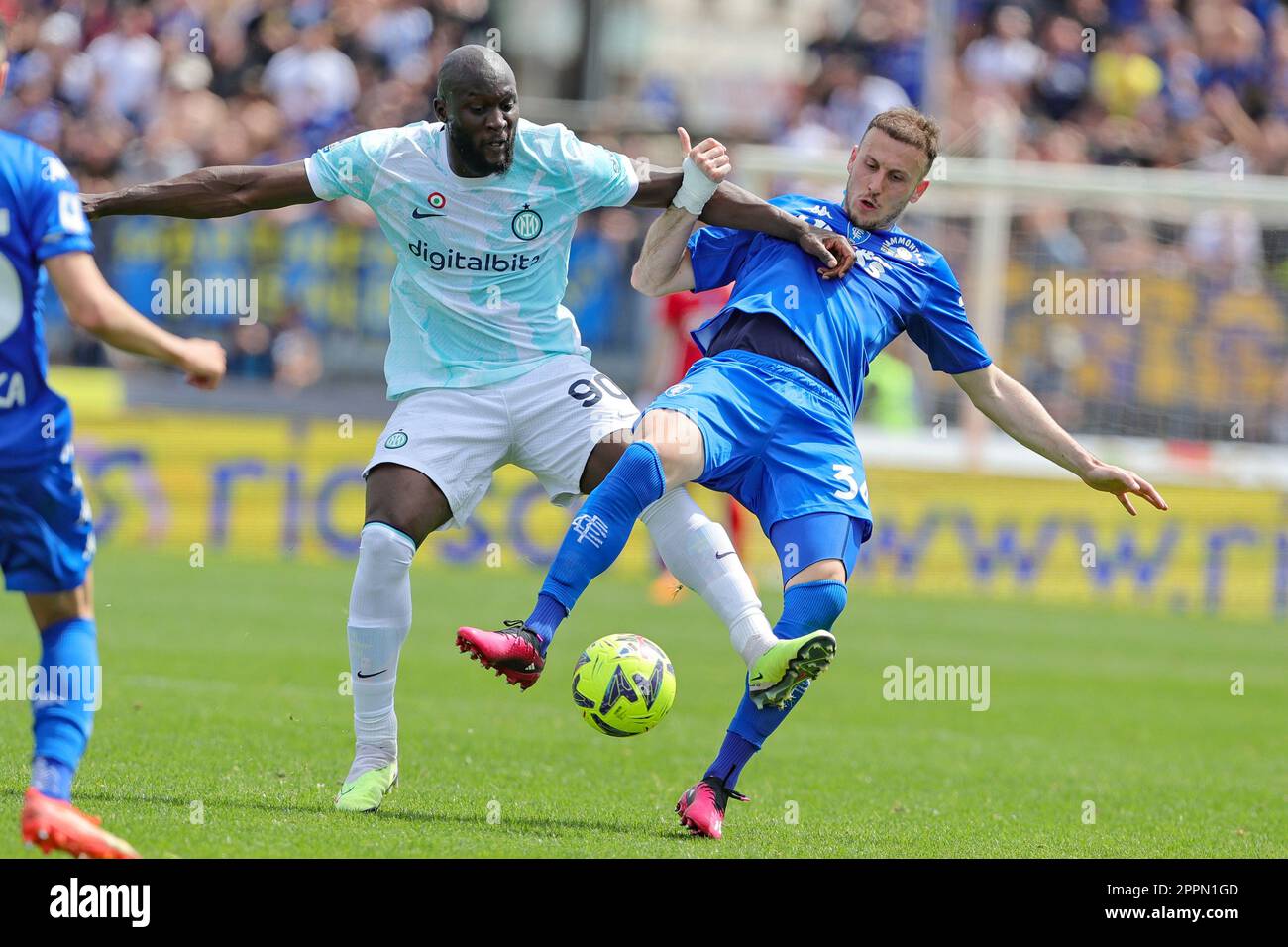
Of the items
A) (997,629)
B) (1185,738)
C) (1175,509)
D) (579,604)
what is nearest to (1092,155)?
(1175,509)

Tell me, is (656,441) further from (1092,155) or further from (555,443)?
(1092,155)

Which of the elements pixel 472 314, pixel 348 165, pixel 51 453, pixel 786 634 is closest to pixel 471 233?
pixel 472 314

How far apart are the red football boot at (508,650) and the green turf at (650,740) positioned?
1.84ft

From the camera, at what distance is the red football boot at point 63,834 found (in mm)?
4902

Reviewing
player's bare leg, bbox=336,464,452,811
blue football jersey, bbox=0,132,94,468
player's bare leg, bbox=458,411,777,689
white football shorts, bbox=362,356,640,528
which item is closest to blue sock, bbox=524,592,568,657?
player's bare leg, bbox=458,411,777,689

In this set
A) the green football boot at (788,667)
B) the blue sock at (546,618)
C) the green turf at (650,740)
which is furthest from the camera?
the green turf at (650,740)

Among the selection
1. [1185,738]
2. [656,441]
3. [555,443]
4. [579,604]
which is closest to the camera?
[656,441]

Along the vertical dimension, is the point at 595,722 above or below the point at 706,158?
below

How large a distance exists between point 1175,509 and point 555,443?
11.1 metres

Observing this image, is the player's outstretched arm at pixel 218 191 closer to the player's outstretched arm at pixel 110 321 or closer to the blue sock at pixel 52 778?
the player's outstretched arm at pixel 110 321

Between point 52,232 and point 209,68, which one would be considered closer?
point 52,232

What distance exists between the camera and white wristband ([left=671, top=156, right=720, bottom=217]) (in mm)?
6828

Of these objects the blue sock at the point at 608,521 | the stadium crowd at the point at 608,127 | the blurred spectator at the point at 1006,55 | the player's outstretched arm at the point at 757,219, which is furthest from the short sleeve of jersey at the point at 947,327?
the blurred spectator at the point at 1006,55

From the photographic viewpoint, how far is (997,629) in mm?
14734
